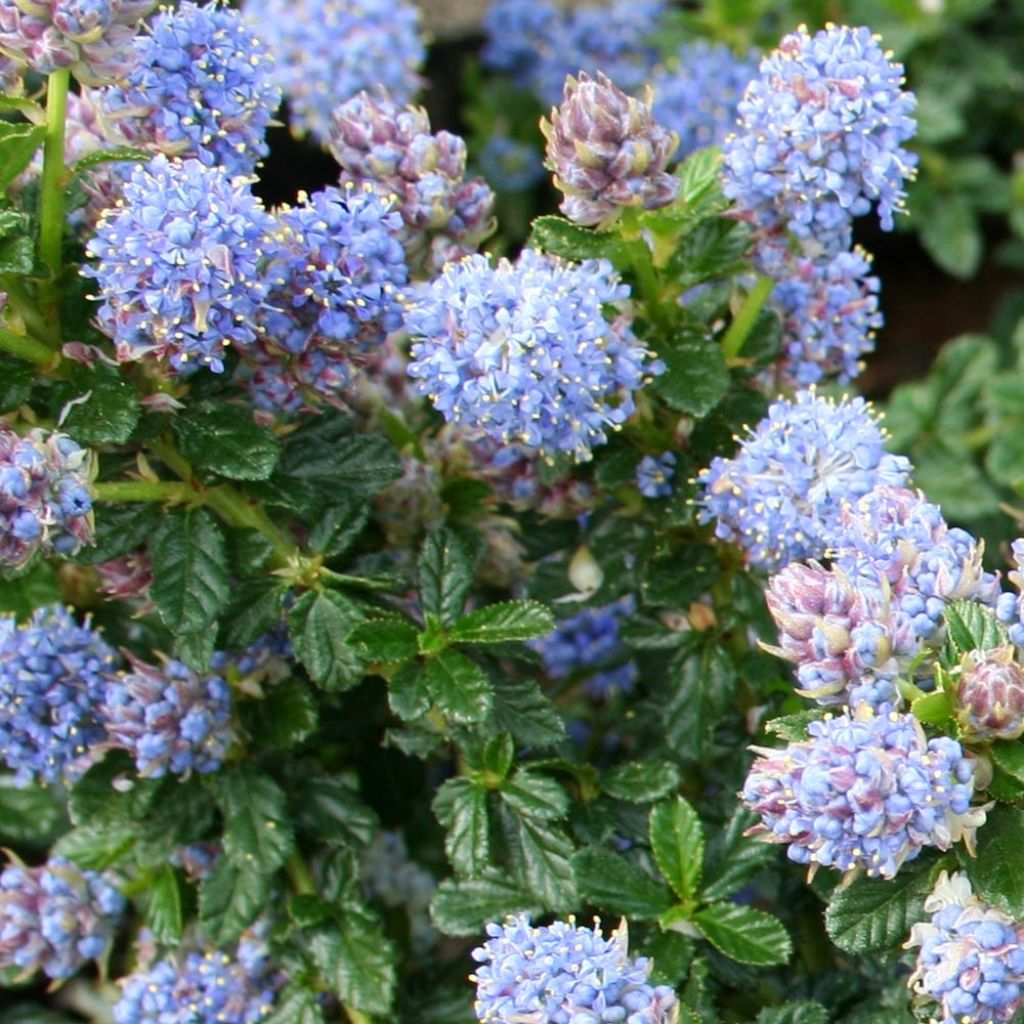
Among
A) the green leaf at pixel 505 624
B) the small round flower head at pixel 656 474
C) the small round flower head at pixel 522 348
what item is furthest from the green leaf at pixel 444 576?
the small round flower head at pixel 656 474

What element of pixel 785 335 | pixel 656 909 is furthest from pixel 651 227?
pixel 656 909

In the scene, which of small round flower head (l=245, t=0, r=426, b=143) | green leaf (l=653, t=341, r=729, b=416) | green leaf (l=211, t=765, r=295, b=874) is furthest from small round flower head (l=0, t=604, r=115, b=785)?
small round flower head (l=245, t=0, r=426, b=143)

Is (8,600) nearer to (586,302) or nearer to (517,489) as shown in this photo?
(517,489)

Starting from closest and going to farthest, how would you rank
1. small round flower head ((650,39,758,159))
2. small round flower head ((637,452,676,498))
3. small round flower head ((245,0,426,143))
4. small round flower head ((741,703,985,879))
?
1. small round flower head ((741,703,985,879))
2. small round flower head ((637,452,676,498))
3. small round flower head ((245,0,426,143))
4. small round flower head ((650,39,758,159))

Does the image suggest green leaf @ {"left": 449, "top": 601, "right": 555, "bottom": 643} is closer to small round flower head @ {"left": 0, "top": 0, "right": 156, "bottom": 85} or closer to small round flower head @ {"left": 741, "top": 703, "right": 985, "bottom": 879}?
small round flower head @ {"left": 741, "top": 703, "right": 985, "bottom": 879}

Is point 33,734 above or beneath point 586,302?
beneath

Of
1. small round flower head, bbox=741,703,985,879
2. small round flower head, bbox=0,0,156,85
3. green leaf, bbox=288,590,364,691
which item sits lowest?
A: small round flower head, bbox=741,703,985,879
